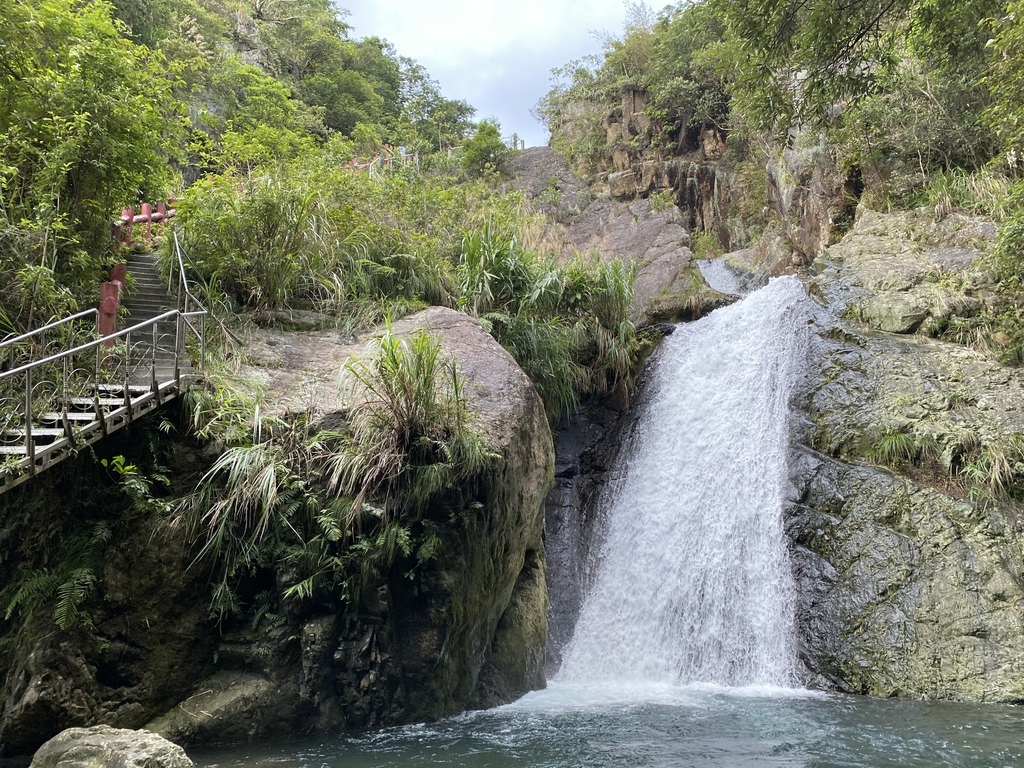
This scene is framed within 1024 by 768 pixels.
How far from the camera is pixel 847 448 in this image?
33.4 feet

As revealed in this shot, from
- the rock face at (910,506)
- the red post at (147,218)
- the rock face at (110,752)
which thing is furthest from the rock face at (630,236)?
the rock face at (110,752)

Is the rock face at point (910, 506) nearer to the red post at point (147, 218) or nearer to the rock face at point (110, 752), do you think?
the rock face at point (110, 752)

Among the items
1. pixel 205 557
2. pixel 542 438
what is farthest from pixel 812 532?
pixel 205 557

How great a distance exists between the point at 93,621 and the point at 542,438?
5308mm

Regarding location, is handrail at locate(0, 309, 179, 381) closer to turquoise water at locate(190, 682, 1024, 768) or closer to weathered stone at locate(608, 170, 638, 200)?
turquoise water at locate(190, 682, 1024, 768)

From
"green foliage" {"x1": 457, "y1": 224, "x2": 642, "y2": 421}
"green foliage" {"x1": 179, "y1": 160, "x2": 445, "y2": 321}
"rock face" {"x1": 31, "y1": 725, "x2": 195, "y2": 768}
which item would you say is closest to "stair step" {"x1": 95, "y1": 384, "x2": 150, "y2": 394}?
"green foliage" {"x1": 179, "y1": 160, "x2": 445, "y2": 321}

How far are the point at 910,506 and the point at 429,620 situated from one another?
21.9ft

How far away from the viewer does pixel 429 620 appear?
7176 millimetres

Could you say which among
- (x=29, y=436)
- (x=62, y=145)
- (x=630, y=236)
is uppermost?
(x=630, y=236)

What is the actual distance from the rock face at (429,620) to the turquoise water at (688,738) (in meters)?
0.32

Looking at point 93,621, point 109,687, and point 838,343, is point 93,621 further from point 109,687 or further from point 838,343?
point 838,343

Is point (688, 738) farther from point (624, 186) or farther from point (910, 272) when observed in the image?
point (624, 186)

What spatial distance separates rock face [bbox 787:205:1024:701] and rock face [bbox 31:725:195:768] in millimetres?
7413

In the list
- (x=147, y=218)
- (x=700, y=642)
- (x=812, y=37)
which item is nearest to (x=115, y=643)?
(x=700, y=642)
